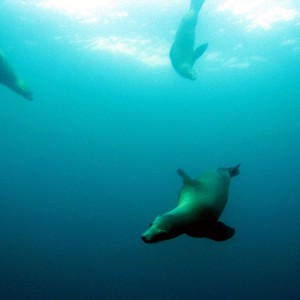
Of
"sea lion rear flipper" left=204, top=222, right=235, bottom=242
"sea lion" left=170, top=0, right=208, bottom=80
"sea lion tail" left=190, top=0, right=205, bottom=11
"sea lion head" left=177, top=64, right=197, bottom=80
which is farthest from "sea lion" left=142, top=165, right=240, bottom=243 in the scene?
"sea lion tail" left=190, top=0, right=205, bottom=11

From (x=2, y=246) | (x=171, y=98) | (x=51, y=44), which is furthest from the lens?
(x=171, y=98)

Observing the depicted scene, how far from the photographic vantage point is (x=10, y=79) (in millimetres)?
11141

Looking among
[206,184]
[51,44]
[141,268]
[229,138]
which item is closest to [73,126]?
[229,138]

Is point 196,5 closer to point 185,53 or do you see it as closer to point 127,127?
point 185,53

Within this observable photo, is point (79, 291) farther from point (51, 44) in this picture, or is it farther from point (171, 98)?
point (171, 98)

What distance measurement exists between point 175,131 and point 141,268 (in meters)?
22.9

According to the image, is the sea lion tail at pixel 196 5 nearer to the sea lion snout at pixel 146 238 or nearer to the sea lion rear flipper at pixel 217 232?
the sea lion rear flipper at pixel 217 232

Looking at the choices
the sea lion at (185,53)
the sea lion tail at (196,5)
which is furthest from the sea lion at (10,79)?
the sea lion tail at (196,5)

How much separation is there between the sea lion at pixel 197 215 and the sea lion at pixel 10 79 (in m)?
9.14

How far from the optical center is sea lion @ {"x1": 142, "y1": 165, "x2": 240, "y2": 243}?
7.84 feet

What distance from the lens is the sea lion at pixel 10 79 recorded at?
10.7 metres

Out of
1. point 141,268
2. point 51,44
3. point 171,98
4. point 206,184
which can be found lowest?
point 206,184

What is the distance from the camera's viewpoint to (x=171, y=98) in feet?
115

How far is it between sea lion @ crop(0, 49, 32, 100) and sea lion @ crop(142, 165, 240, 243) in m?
9.14
